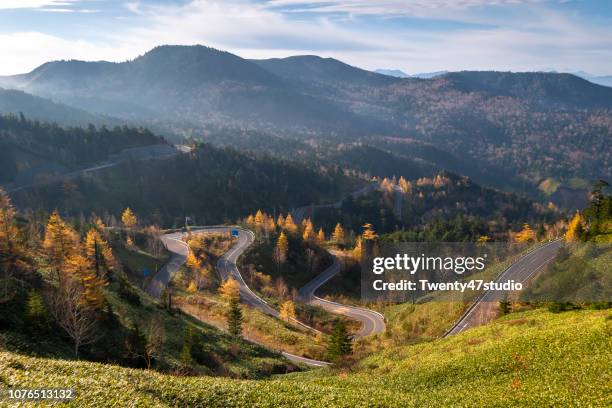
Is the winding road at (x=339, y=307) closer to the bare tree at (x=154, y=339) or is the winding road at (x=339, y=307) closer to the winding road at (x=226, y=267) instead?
the winding road at (x=226, y=267)

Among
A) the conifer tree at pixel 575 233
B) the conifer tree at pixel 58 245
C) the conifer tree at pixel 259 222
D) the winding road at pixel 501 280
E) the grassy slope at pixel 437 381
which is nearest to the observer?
Answer: the grassy slope at pixel 437 381

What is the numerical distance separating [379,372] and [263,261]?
103 m

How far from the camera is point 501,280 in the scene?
3246 inches

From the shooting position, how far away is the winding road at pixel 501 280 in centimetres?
7069

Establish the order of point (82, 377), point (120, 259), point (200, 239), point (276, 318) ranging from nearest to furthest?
point (82, 377) → point (276, 318) → point (120, 259) → point (200, 239)

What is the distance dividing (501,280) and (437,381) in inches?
2033

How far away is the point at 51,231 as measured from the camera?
66.9 m

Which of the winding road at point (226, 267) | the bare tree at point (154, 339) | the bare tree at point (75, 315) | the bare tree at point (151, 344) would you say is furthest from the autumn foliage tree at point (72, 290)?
the winding road at point (226, 267)

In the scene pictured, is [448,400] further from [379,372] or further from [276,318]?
[276,318]

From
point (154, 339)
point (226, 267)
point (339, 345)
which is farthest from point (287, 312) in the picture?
point (154, 339)

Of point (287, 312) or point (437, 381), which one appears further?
point (287, 312)

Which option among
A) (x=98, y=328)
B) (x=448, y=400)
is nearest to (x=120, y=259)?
(x=98, y=328)

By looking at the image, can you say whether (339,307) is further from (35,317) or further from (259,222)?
(35,317)

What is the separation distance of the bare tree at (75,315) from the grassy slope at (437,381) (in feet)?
46.6
